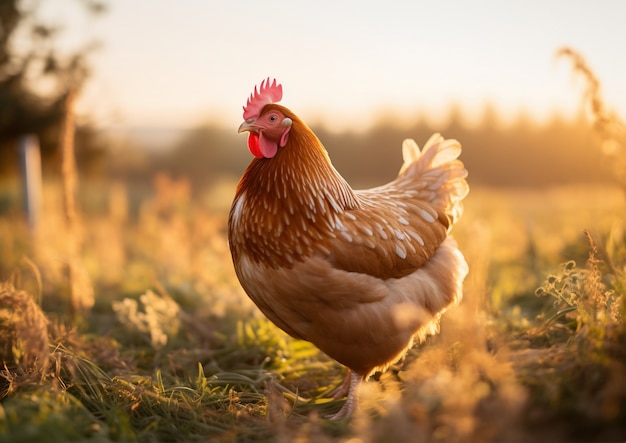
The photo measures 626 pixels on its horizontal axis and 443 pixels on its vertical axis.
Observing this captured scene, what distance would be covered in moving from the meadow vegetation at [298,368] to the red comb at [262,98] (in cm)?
142

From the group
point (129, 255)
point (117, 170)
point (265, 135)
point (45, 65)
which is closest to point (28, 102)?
point (45, 65)

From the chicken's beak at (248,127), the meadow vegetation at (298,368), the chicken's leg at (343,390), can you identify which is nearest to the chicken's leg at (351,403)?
the meadow vegetation at (298,368)

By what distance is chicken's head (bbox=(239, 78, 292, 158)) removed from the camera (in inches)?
118

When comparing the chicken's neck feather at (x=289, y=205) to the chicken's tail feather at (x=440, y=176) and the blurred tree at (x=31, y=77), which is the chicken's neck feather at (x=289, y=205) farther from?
the blurred tree at (x=31, y=77)

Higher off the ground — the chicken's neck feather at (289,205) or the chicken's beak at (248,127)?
the chicken's beak at (248,127)

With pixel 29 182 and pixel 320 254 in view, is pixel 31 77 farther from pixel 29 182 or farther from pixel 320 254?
pixel 320 254

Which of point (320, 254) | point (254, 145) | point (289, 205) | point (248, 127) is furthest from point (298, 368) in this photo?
point (248, 127)

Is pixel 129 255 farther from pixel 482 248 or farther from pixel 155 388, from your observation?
pixel 482 248

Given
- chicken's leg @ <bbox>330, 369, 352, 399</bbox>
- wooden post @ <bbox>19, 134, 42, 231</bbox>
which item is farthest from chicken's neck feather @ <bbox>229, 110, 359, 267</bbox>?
wooden post @ <bbox>19, 134, 42, 231</bbox>

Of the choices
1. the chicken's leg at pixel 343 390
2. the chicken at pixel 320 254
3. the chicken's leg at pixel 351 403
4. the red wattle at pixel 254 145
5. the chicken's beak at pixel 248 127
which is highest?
the chicken's beak at pixel 248 127

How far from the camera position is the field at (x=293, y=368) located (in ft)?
6.72

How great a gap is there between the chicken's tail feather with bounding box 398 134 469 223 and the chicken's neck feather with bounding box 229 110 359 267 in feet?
3.12

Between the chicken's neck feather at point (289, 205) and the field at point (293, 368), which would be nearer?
the field at point (293, 368)

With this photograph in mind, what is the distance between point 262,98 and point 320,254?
98 cm
